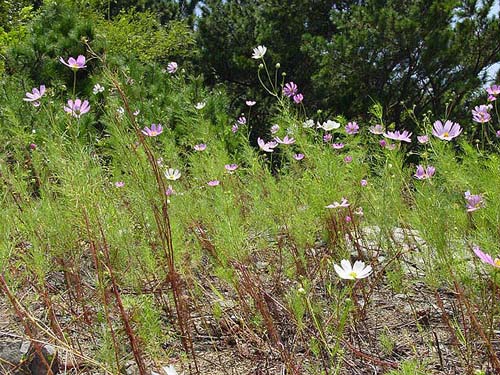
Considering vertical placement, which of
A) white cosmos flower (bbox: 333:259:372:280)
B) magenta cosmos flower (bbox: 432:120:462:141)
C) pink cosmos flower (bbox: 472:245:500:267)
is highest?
magenta cosmos flower (bbox: 432:120:462:141)

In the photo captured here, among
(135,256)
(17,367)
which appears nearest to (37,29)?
(135,256)

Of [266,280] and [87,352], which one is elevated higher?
[266,280]

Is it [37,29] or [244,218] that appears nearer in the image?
[244,218]

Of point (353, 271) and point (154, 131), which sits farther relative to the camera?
point (154, 131)

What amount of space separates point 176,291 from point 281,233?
742 mm

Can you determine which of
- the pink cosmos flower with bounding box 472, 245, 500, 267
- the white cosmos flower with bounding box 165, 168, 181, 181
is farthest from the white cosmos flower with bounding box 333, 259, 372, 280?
the white cosmos flower with bounding box 165, 168, 181, 181

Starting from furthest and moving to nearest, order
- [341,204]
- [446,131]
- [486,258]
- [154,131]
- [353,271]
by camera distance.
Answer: [154,131]
[446,131]
[341,204]
[353,271]
[486,258]

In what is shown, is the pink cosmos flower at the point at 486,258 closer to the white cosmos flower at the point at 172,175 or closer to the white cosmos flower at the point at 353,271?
the white cosmos flower at the point at 353,271

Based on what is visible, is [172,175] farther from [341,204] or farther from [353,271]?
[353,271]

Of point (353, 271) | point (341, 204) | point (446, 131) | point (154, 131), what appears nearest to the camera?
point (353, 271)

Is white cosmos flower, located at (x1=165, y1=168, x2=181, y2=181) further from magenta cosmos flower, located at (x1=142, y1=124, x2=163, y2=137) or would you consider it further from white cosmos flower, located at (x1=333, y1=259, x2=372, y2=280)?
white cosmos flower, located at (x1=333, y1=259, x2=372, y2=280)

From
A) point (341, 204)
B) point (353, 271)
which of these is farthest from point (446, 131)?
point (353, 271)

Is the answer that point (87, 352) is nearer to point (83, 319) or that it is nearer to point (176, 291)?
point (83, 319)

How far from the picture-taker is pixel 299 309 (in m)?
1.42
